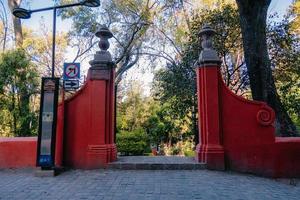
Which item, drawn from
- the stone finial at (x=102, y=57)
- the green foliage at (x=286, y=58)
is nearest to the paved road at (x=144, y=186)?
the stone finial at (x=102, y=57)

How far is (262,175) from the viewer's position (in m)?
8.09

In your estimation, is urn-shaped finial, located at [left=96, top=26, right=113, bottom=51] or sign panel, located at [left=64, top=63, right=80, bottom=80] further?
sign panel, located at [left=64, top=63, right=80, bottom=80]

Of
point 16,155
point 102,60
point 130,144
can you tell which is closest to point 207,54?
point 102,60

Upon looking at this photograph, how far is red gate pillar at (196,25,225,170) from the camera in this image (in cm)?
827

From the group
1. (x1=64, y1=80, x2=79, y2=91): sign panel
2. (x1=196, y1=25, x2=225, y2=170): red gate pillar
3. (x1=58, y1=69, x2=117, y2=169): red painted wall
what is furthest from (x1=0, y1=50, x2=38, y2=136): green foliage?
(x1=196, y1=25, x2=225, y2=170): red gate pillar

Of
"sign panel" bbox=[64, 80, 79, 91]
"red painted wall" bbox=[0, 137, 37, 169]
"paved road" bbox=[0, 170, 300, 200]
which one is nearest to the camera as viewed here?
"paved road" bbox=[0, 170, 300, 200]

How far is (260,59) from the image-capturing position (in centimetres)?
1032

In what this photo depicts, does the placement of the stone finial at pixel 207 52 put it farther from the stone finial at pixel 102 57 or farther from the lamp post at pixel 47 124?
the lamp post at pixel 47 124

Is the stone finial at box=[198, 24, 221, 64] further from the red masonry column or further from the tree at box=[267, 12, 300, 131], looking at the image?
the tree at box=[267, 12, 300, 131]

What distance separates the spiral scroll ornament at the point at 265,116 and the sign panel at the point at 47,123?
520cm

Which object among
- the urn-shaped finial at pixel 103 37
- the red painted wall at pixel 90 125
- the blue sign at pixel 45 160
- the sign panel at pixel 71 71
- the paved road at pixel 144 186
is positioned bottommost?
the paved road at pixel 144 186

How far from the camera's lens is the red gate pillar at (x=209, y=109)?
8.27 meters

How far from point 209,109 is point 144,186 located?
3018 mm

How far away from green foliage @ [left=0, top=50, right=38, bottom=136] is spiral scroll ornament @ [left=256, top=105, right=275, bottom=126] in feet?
33.7
